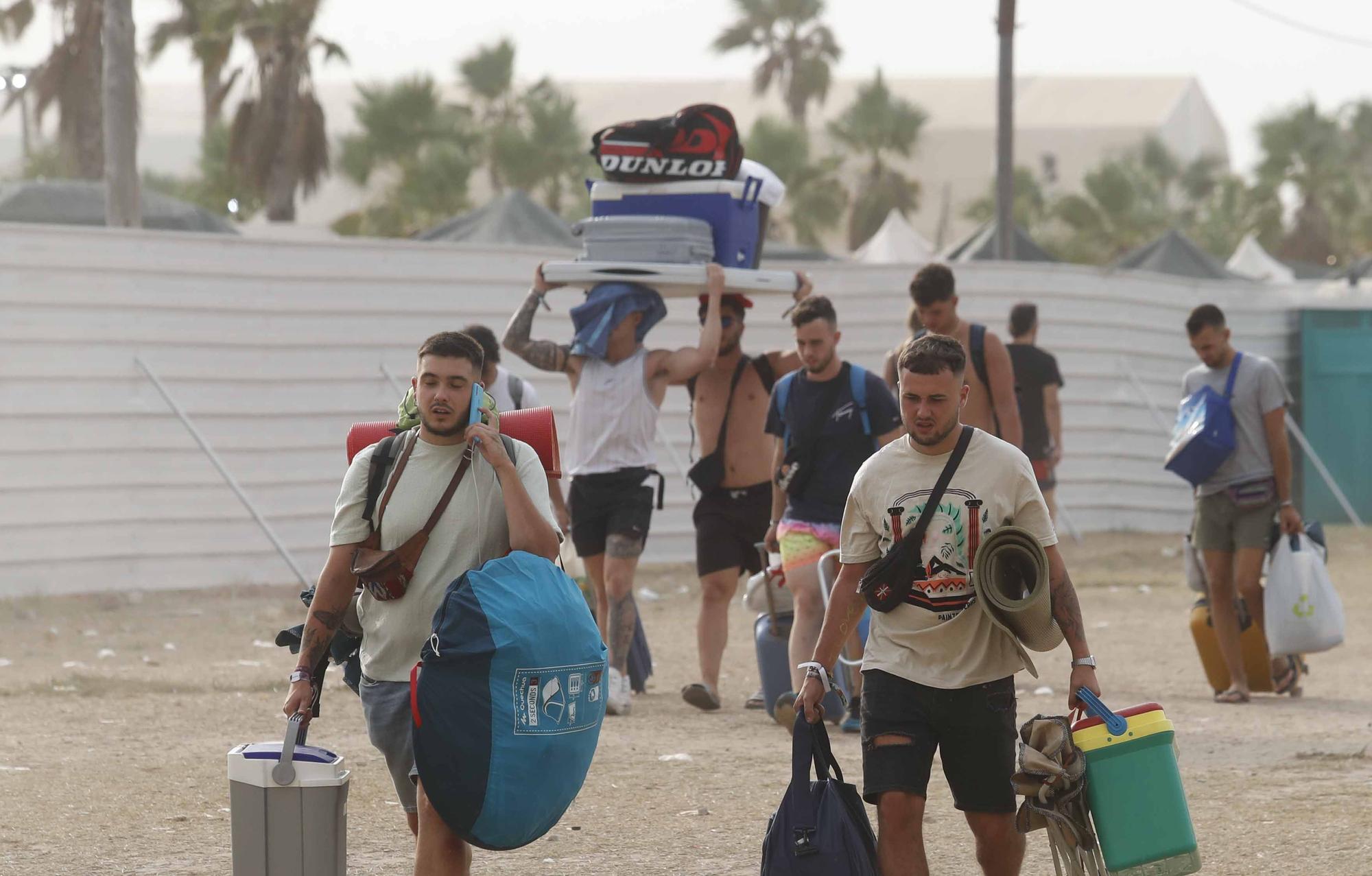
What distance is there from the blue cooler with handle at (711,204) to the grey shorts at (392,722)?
4100mm

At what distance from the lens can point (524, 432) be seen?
4.79 metres

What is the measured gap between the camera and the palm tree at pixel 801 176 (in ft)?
134

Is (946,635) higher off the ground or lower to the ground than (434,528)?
lower

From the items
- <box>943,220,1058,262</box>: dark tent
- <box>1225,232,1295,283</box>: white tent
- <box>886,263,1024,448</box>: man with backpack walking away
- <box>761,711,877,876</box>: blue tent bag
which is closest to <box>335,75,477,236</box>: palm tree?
<box>1225,232,1295,283</box>: white tent

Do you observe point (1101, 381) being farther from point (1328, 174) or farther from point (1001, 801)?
point (1328, 174)

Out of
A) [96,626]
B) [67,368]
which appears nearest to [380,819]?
[96,626]

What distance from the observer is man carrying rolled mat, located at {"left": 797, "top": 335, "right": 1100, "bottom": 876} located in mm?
4438

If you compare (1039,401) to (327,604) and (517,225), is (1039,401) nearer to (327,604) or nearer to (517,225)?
(327,604)

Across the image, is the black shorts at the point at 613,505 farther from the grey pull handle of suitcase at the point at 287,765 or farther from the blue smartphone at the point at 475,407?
the grey pull handle of suitcase at the point at 287,765

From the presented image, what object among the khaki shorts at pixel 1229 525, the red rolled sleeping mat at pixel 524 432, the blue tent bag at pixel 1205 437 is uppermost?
the red rolled sleeping mat at pixel 524 432

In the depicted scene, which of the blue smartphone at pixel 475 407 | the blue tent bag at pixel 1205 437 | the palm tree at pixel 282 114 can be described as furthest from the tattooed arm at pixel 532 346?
the palm tree at pixel 282 114

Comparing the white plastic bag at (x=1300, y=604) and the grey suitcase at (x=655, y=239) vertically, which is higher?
the grey suitcase at (x=655, y=239)

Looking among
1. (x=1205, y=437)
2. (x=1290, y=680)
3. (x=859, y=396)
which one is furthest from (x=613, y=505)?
(x=1290, y=680)

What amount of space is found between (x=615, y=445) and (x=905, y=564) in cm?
402
